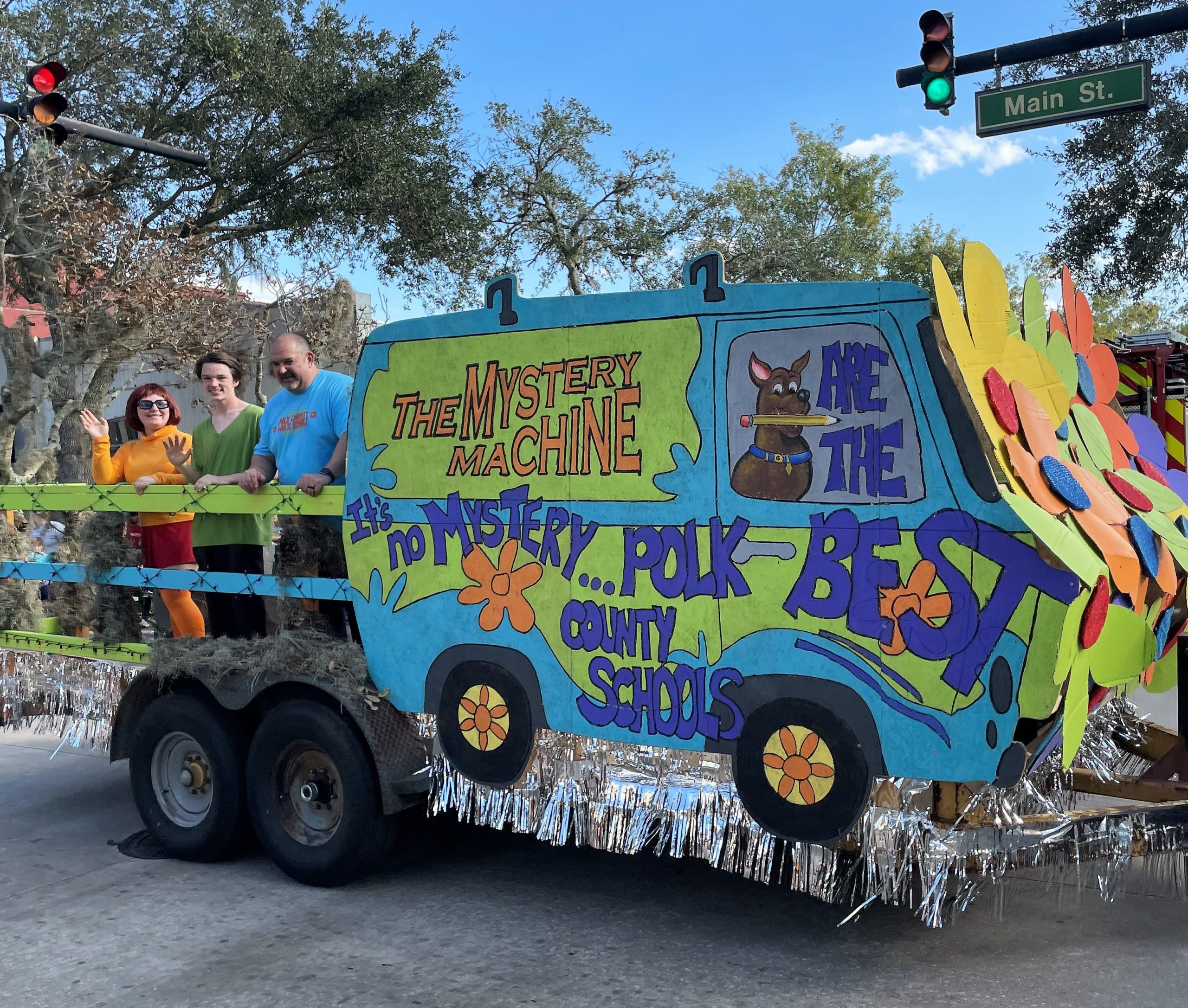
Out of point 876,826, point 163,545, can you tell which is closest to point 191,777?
point 163,545

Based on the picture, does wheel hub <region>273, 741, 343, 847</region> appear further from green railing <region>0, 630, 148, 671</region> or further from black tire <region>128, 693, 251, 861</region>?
green railing <region>0, 630, 148, 671</region>

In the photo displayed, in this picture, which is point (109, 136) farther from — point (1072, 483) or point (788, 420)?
point (1072, 483)

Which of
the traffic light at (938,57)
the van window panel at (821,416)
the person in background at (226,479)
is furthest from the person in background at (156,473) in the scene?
the traffic light at (938,57)

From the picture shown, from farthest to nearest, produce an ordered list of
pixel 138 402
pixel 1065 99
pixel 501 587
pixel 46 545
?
pixel 1065 99, pixel 46 545, pixel 138 402, pixel 501 587

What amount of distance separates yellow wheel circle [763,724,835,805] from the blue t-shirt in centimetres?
245

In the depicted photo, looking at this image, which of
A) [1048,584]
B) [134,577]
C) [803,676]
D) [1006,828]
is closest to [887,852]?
[1006,828]

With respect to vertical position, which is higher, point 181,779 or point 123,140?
point 123,140

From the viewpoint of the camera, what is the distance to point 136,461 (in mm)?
6230

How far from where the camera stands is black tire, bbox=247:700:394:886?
191 inches

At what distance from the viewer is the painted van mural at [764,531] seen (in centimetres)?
364

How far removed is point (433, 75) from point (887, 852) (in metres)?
16.7

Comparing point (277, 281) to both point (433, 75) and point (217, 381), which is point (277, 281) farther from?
point (217, 381)

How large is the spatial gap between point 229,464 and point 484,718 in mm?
2239

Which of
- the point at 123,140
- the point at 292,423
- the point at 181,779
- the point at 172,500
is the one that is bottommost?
the point at 181,779
